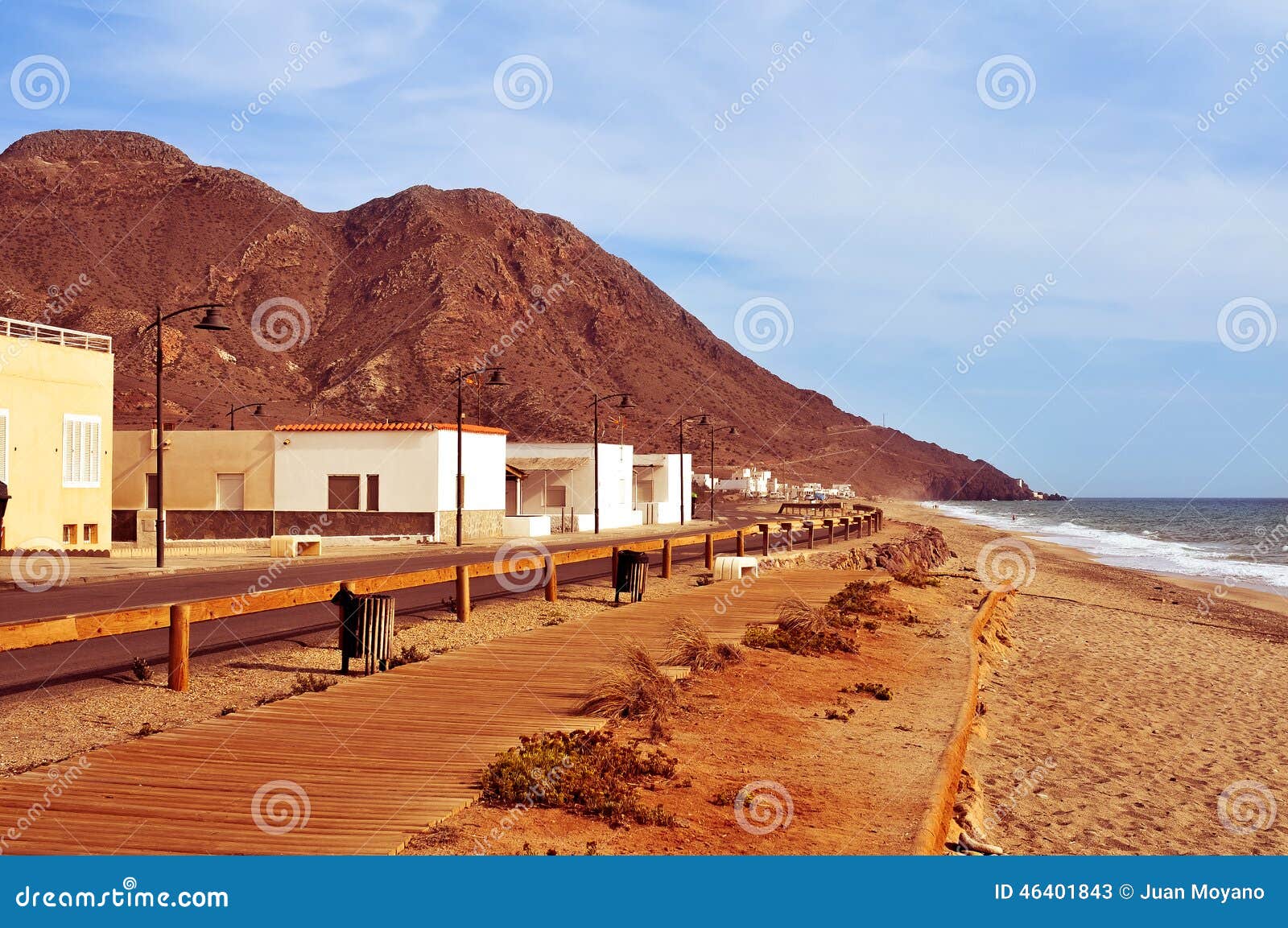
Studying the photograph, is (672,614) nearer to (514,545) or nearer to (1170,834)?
(1170,834)

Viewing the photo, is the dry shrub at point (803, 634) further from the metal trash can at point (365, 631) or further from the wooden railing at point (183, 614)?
the metal trash can at point (365, 631)

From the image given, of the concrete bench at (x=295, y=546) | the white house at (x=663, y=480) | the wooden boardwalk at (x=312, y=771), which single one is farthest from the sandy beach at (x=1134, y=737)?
the white house at (x=663, y=480)

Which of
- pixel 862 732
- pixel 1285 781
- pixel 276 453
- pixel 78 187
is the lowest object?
pixel 1285 781

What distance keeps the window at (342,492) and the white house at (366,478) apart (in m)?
0.03

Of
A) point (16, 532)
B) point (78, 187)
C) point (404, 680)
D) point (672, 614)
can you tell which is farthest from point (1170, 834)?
point (78, 187)

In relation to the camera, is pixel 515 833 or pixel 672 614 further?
pixel 672 614

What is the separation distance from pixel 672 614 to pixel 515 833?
1101cm

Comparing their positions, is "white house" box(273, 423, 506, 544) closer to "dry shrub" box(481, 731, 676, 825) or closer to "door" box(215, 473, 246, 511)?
"door" box(215, 473, 246, 511)

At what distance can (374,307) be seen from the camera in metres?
139

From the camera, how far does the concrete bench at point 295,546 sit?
114 ft

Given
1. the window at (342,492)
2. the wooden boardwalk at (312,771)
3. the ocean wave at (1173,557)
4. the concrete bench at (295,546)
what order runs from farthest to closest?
the ocean wave at (1173,557), the window at (342,492), the concrete bench at (295,546), the wooden boardwalk at (312,771)

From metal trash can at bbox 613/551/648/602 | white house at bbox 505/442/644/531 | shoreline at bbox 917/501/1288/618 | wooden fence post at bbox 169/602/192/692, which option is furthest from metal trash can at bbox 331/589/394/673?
white house at bbox 505/442/644/531

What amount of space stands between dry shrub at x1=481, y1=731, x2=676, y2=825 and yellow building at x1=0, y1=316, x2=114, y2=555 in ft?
91.5

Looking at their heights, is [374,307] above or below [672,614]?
above
